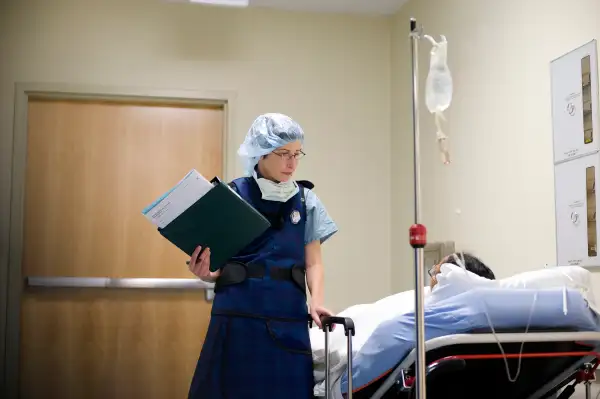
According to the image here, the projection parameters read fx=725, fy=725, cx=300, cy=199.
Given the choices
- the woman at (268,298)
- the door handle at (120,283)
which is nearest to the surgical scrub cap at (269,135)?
the woman at (268,298)

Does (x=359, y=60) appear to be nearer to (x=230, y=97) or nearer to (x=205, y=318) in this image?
(x=230, y=97)

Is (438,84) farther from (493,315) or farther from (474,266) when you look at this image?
(474,266)

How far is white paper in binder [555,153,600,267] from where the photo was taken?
2.48m

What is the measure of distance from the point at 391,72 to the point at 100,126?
1.77 m

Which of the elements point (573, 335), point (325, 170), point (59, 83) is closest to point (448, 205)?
point (325, 170)

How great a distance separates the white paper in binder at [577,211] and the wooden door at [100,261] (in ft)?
7.05

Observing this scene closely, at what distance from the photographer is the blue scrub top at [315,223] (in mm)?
2281

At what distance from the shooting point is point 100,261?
4.04m

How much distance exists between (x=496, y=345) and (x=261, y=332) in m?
0.67

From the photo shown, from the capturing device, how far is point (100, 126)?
13.6ft

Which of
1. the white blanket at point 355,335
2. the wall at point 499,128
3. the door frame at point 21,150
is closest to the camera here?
the white blanket at point 355,335

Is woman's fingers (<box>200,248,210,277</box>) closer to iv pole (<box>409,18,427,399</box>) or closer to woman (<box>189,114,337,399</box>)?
woman (<box>189,114,337,399</box>)

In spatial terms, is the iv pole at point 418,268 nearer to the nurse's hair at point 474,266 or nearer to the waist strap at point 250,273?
the waist strap at point 250,273

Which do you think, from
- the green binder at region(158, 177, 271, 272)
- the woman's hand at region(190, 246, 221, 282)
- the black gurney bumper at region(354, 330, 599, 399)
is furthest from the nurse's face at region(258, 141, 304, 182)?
the black gurney bumper at region(354, 330, 599, 399)
